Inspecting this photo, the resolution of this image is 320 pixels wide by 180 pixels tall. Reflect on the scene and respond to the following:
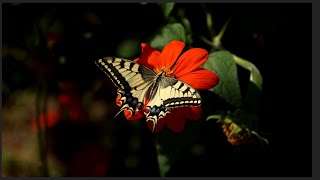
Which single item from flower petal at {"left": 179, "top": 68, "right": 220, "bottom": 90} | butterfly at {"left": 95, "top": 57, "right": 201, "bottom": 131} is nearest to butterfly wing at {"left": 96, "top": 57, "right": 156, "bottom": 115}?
butterfly at {"left": 95, "top": 57, "right": 201, "bottom": 131}

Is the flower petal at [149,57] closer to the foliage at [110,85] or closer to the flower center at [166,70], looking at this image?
the flower center at [166,70]

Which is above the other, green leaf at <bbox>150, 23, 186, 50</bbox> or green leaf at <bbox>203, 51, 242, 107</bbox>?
green leaf at <bbox>150, 23, 186, 50</bbox>

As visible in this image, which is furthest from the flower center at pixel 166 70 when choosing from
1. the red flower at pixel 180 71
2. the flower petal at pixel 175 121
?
the flower petal at pixel 175 121

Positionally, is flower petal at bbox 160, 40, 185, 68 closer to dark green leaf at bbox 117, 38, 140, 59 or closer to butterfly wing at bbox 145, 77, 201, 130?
butterfly wing at bbox 145, 77, 201, 130

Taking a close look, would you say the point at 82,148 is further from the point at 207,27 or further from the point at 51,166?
the point at 207,27

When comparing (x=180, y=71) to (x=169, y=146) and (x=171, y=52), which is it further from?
(x=169, y=146)

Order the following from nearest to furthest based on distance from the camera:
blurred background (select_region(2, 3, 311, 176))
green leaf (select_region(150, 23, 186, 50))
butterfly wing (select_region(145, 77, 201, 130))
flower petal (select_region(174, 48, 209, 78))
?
butterfly wing (select_region(145, 77, 201, 130)) < flower petal (select_region(174, 48, 209, 78)) < green leaf (select_region(150, 23, 186, 50)) < blurred background (select_region(2, 3, 311, 176))

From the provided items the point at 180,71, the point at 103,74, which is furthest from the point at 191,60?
the point at 103,74
